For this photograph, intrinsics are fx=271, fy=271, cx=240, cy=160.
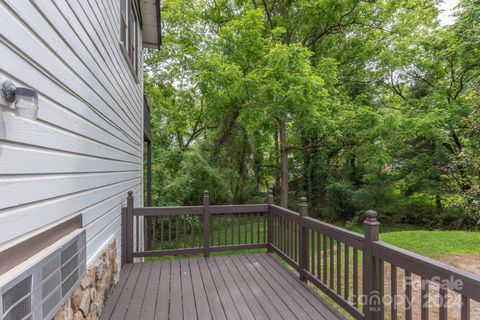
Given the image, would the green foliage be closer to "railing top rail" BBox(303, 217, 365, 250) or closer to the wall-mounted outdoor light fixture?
"railing top rail" BBox(303, 217, 365, 250)

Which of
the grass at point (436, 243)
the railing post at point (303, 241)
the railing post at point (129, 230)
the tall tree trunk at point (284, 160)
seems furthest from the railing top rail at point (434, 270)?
the tall tree trunk at point (284, 160)

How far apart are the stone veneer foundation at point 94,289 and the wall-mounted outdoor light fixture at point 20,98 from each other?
4.06 ft

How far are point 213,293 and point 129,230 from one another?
66.2 inches

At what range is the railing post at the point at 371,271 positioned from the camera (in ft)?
7.45

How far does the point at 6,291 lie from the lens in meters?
0.99

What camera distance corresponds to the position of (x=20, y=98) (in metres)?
1.05

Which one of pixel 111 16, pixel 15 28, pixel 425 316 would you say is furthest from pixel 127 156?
pixel 425 316

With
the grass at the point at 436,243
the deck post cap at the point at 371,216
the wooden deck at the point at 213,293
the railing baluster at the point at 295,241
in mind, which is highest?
the deck post cap at the point at 371,216

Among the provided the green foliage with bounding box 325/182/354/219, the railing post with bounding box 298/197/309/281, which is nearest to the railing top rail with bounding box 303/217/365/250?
the railing post with bounding box 298/197/309/281

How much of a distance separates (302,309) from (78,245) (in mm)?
2179

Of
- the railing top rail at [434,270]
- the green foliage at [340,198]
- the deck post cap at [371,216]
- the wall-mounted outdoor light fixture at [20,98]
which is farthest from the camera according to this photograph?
the green foliage at [340,198]

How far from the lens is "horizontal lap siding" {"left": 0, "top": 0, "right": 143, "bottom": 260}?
1.13 m

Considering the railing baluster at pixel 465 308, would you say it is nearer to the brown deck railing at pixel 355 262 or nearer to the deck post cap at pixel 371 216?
the brown deck railing at pixel 355 262

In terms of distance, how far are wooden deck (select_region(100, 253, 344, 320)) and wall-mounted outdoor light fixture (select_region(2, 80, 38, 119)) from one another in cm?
233
